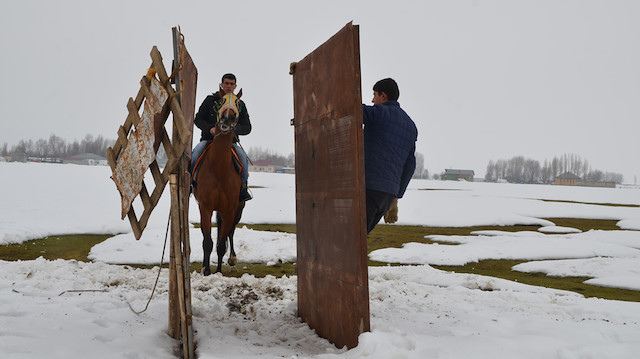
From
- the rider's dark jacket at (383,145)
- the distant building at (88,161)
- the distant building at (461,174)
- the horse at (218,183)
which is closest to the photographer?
the rider's dark jacket at (383,145)

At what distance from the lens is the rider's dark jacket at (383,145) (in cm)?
419

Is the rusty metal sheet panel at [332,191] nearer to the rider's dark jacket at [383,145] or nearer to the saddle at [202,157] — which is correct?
the rider's dark jacket at [383,145]

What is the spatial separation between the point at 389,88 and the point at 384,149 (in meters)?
0.71

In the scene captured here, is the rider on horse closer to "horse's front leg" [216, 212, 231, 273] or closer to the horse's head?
"horse's front leg" [216, 212, 231, 273]

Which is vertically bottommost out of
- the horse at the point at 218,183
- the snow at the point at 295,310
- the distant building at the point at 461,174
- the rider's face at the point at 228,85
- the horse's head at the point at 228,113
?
the snow at the point at 295,310

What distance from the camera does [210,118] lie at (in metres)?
6.89

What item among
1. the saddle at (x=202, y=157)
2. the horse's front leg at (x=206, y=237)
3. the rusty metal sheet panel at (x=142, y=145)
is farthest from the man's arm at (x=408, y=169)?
the horse's front leg at (x=206, y=237)

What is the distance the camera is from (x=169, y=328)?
3.64m

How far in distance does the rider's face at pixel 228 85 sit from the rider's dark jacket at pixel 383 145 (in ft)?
10.2

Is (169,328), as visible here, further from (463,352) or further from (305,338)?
(463,352)

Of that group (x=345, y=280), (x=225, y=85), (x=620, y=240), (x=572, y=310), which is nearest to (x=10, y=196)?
(x=225, y=85)

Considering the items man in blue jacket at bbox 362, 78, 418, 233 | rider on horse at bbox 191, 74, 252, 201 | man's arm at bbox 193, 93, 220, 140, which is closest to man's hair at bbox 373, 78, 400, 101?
man in blue jacket at bbox 362, 78, 418, 233

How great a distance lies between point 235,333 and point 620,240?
1098 centimetres

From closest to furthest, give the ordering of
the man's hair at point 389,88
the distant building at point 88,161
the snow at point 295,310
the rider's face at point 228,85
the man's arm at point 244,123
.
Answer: the snow at point 295,310 < the man's hair at point 389,88 < the rider's face at point 228,85 < the man's arm at point 244,123 < the distant building at point 88,161
